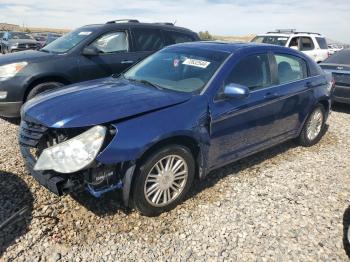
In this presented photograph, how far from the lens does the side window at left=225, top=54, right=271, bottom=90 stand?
4062mm

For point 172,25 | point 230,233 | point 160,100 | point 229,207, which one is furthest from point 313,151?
point 172,25

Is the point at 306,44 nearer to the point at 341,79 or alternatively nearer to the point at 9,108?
the point at 341,79

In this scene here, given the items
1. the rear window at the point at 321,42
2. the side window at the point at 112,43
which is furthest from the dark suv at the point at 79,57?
the rear window at the point at 321,42

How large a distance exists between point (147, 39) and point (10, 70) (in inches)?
108

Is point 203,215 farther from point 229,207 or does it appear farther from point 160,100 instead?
point 160,100

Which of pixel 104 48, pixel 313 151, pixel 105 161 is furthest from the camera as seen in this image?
pixel 104 48

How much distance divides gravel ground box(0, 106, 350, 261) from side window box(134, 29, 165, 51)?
11.5 feet

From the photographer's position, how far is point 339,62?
873 centimetres

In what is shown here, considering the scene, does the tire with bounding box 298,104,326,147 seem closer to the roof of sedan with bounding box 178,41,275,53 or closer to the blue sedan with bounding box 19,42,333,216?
the blue sedan with bounding box 19,42,333,216

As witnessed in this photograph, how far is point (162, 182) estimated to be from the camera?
3523 mm

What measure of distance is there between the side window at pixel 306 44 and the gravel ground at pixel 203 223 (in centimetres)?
974

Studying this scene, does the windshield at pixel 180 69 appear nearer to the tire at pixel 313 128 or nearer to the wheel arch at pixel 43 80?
the wheel arch at pixel 43 80

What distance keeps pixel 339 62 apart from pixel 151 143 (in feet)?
23.7

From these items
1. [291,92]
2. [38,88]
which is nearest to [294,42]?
[291,92]
